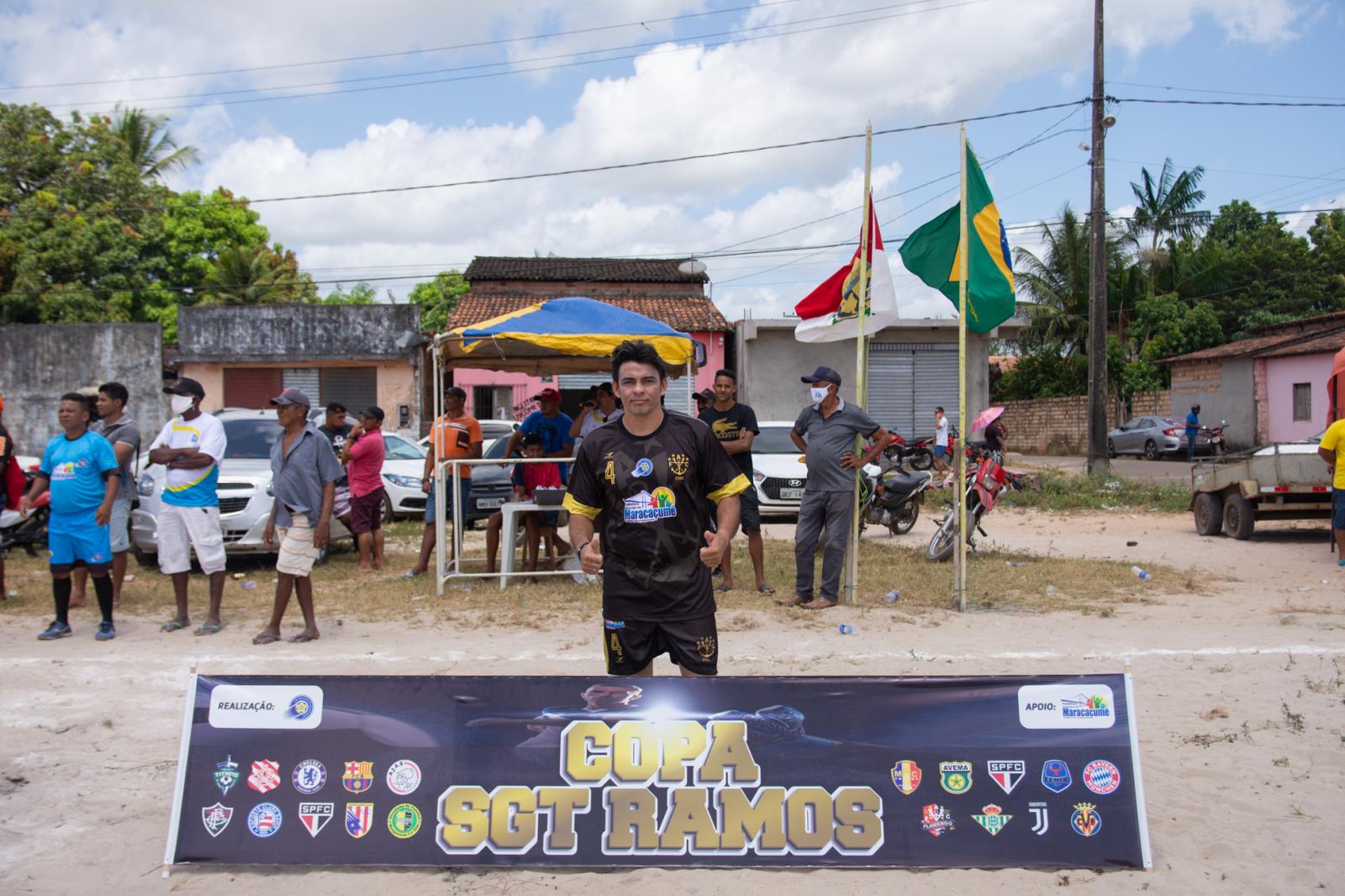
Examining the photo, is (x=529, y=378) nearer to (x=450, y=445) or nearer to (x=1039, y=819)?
(x=450, y=445)

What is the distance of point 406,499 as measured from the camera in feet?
48.6

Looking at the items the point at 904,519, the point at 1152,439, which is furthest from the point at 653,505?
the point at 1152,439

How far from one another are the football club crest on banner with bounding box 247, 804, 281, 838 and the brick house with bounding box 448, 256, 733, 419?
2149 cm

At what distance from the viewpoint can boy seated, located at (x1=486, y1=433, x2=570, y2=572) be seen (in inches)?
388

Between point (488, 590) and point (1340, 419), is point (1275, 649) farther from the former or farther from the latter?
point (488, 590)

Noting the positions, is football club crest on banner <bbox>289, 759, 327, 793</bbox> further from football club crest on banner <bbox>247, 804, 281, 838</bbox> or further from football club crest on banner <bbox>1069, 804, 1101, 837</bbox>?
football club crest on banner <bbox>1069, 804, 1101, 837</bbox>

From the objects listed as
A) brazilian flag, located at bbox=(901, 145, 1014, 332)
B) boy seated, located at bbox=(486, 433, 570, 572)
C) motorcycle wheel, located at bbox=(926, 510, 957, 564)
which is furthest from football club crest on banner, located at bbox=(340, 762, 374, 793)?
motorcycle wheel, located at bbox=(926, 510, 957, 564)

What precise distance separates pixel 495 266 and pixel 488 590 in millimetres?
25854

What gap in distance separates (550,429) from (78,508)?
4220 millimetres

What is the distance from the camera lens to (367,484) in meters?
10.4

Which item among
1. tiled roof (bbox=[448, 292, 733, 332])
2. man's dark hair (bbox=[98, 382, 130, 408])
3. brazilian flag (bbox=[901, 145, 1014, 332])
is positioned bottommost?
man's dark hair (bbox=[98, 382, 130, 408])

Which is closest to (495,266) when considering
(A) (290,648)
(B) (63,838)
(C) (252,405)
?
(C) (252,405)

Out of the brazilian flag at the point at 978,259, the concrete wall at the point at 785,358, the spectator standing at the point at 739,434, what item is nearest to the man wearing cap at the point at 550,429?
the spectator standing at the point at 739,434

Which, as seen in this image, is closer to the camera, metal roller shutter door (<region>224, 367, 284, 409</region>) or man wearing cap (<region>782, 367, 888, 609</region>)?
man wearing cap (<region>782, 367, 888, 609</region>)
